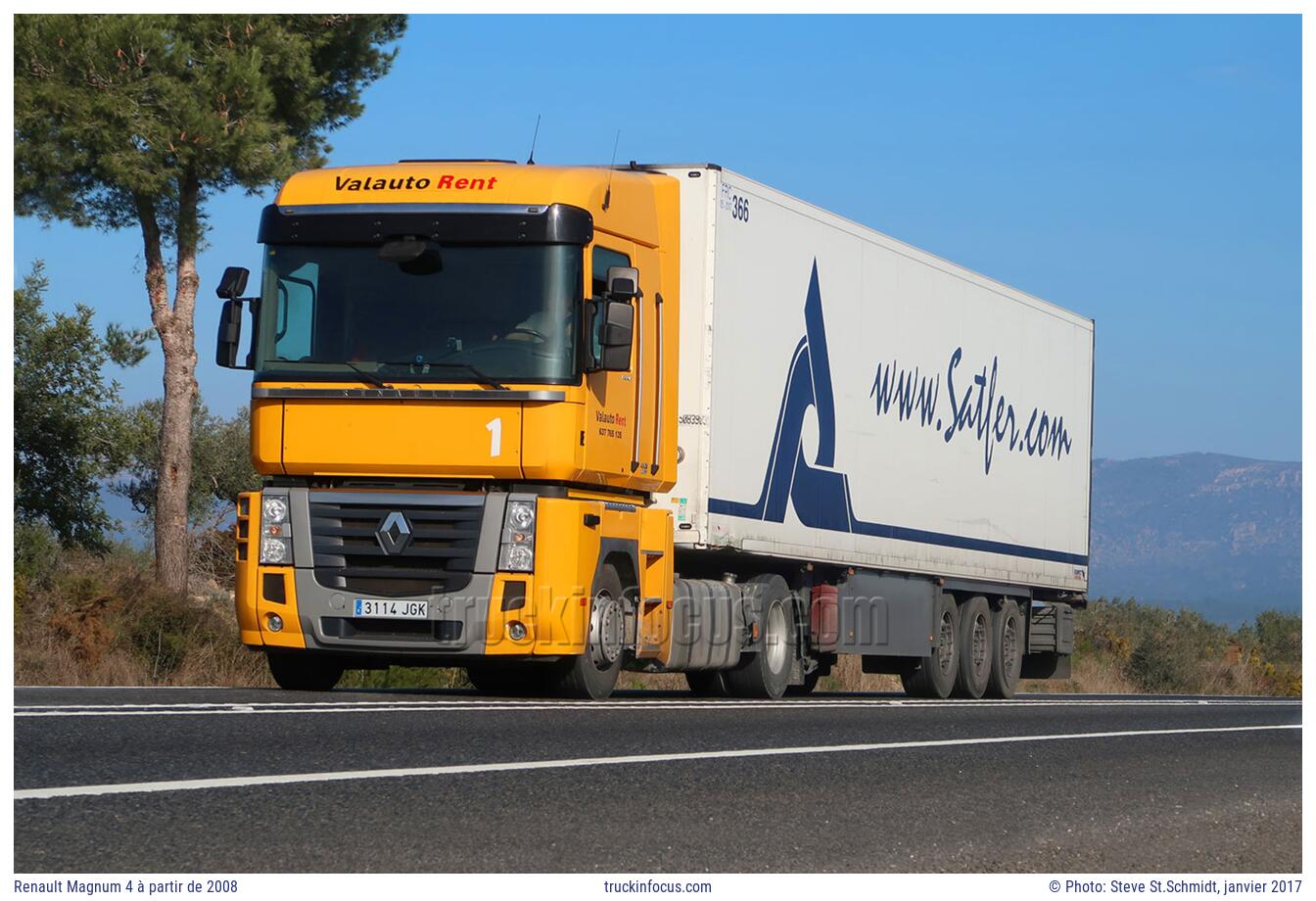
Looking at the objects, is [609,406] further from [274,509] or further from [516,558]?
[274,509]

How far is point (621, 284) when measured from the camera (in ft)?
45.3

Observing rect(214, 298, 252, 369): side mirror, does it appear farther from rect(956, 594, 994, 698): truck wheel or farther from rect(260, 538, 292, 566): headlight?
rect(956, 594, 994, 698): truck wheel

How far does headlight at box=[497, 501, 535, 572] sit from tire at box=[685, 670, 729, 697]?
4075 millimetres

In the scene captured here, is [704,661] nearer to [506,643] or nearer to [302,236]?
[506,643]

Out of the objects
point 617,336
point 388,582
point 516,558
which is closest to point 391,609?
point 388,582

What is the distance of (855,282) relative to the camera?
1848cm

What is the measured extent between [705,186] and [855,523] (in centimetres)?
410

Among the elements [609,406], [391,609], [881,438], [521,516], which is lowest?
[391,609]

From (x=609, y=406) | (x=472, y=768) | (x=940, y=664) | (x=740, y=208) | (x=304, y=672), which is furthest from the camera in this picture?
(x=940, y=664)

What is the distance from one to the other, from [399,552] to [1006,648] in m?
10.6

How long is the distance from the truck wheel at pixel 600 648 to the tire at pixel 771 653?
259cm

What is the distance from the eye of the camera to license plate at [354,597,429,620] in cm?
1350

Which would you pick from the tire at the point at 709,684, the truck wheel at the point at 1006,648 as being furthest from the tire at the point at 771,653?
the truck wheel at the point at 1006,648

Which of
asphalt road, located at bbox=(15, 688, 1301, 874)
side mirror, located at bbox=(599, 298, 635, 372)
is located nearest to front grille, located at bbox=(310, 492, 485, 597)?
asphalt road, located at bbox=(15, 688, 1301, 874)
